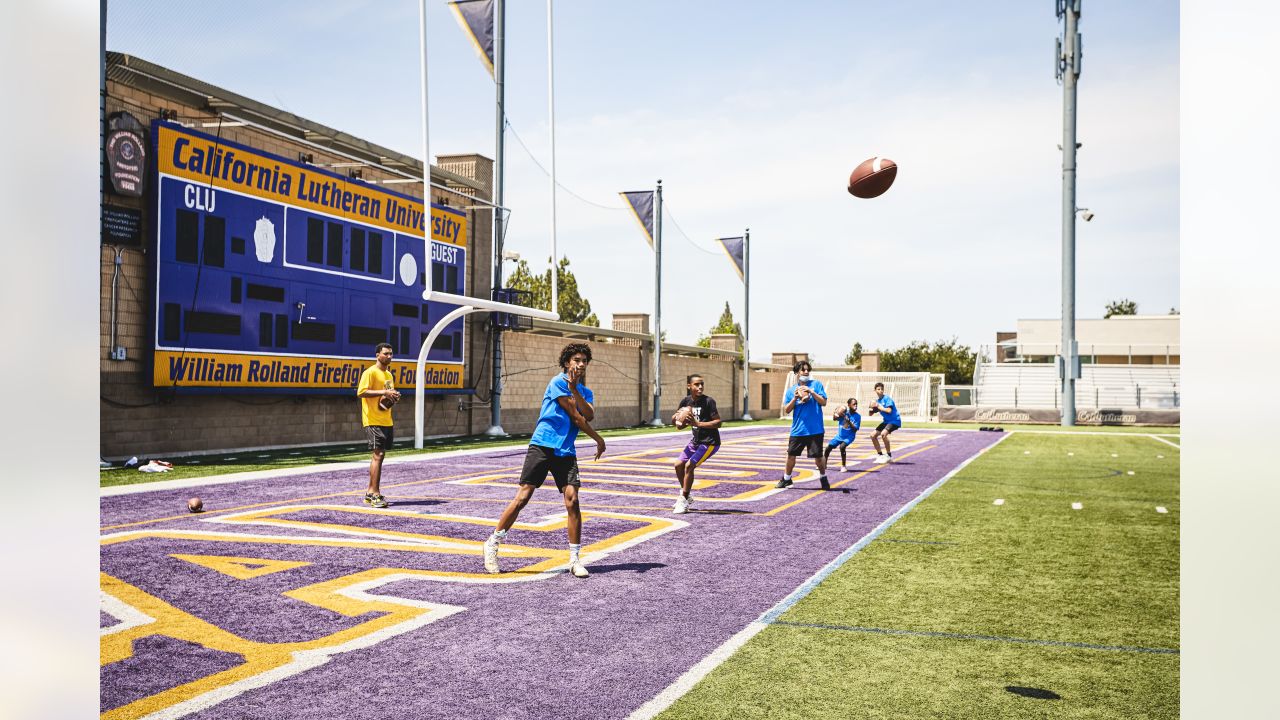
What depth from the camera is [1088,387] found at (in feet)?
158

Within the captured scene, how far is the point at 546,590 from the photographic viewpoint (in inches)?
268

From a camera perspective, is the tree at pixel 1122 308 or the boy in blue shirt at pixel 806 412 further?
the tree at pixel 1122 308

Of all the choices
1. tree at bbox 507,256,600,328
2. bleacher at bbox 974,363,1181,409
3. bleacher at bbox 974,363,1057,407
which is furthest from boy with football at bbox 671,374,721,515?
tree at bbox 507,256,600,328

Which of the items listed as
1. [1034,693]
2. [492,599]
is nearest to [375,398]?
[492,599]

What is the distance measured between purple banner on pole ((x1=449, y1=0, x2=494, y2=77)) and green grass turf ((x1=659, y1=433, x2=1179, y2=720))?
17.4 m

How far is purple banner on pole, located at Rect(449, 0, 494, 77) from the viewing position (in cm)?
2289

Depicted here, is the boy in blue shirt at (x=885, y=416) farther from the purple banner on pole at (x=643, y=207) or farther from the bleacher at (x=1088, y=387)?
the bleacher at (x=1088, y=387)

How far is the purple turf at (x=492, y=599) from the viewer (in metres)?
4.50

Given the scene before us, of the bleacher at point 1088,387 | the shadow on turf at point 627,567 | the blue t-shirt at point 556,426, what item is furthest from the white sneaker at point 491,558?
the bleacher at point 1088,387

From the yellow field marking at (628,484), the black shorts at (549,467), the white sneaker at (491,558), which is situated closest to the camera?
the white sneaker at (491,558)

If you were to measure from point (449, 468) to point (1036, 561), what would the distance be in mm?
10558

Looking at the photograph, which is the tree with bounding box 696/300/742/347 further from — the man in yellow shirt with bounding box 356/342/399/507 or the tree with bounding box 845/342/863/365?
the man in yellow shirt with bounding box 356/342/399/507

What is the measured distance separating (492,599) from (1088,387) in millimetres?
48613

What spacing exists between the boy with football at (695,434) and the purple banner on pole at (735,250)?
28807 mm
